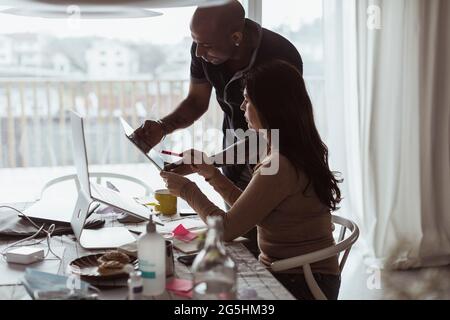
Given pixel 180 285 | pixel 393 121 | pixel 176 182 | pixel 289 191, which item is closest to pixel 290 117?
pixel 289 191

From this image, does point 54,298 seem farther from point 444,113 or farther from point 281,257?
point 444,113

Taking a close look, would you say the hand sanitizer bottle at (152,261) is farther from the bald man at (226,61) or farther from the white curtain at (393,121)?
the white curtain at (393,121)

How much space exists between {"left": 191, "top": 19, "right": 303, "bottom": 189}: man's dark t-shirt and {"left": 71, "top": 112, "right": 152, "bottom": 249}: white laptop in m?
0.48

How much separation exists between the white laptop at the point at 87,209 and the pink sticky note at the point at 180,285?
1.16 ft

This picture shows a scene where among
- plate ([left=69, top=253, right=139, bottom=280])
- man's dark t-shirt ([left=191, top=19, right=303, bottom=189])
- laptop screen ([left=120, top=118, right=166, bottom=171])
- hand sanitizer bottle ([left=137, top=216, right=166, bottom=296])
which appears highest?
man's dark t-shirt ([left=191, top=19, right=303, bottom=189])

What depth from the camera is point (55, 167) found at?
5211 mm

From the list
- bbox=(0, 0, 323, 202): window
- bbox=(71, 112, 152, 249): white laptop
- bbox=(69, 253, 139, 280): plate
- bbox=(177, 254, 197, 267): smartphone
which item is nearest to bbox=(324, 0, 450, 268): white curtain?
bbox=(0, 0, 323, 202): window

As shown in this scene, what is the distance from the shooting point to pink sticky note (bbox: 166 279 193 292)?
1396 mm

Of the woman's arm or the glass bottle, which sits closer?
the glass bottle

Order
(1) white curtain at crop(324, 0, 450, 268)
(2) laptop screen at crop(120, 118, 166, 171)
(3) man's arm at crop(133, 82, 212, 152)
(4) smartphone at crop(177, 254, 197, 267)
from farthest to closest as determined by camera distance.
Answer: (1) white curtain at crop(324, 0, 450, 268) → (3) man's arm at crop(133, 82, 212, 152) → (2) laptop screen at crop(120, 118, 166, 171) → (4) smartphone at crop(177, 254, 197, 267)

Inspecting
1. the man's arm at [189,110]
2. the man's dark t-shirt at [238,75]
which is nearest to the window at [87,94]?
the man's arm at [189,110]

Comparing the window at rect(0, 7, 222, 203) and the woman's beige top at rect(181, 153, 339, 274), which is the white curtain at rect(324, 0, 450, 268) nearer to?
the woman's beige top at rect(181, 153, 339, 274)

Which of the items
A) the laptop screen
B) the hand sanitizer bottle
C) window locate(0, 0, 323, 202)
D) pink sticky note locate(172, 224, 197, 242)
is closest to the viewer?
the hand sanitizer bottle

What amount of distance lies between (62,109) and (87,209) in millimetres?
3514
